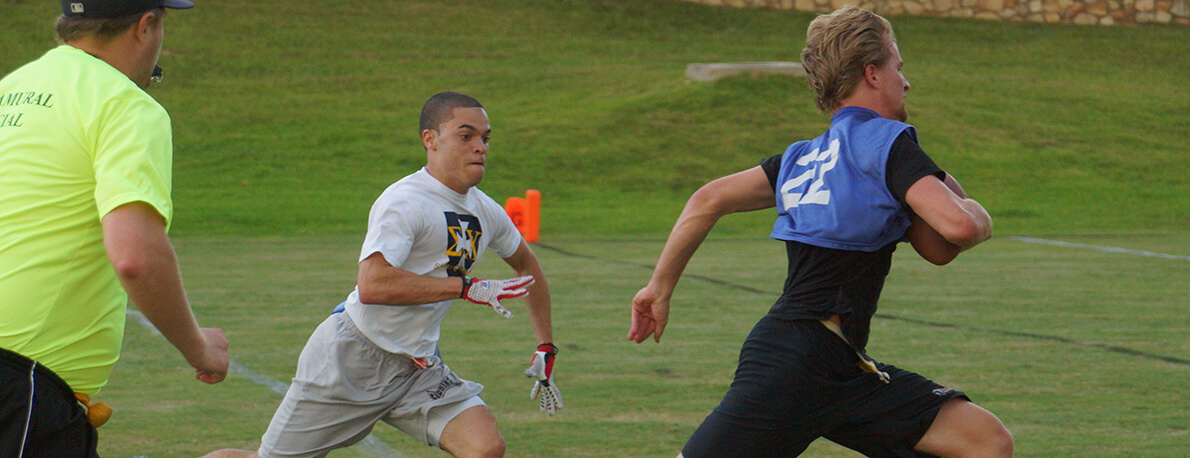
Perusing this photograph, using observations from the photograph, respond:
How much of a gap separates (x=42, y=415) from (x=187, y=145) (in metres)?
24.2

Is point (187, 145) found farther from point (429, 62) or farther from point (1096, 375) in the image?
point (1096, 375)

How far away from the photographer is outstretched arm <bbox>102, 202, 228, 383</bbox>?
2.89m

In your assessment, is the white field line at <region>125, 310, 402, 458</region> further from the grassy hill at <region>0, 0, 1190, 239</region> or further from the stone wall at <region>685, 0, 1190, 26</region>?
the stone wall at <region>685, 0, 1190, 26</region>

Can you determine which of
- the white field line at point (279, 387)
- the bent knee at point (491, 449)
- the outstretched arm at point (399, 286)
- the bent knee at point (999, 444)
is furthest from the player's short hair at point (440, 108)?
the bent knee at point (999, 444)

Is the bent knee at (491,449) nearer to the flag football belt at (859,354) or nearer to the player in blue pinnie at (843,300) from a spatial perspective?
the player in blue pinnie at (843,300)

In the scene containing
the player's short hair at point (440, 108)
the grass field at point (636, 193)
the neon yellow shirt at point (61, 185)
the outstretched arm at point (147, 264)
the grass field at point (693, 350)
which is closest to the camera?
the outstretched arm at point (147, 264)

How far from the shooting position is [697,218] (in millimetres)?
4297

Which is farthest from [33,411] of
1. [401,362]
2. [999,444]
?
[999,444]

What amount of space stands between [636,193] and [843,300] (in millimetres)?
19242

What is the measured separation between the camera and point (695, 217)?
4.30 m

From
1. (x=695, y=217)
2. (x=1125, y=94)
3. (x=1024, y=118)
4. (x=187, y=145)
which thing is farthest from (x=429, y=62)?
(x=695, y=217)

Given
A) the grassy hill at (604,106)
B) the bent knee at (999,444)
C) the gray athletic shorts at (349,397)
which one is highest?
the bent knee at (999,444)

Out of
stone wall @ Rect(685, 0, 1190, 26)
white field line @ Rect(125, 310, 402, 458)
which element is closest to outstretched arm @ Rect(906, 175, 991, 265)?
white field line @ Rect(125, 310, 402, 458)

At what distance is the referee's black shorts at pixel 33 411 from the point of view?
3.05m
